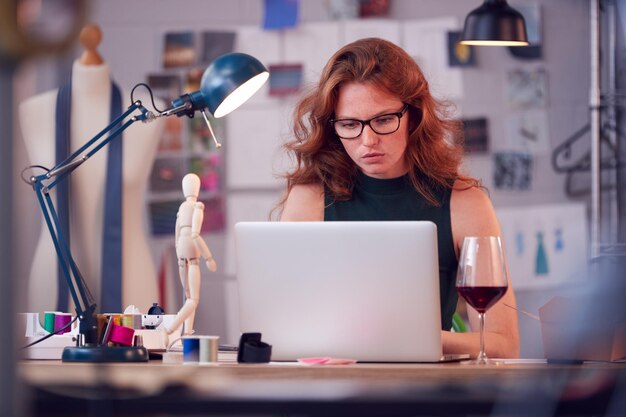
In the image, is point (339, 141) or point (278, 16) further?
point (278, 16)

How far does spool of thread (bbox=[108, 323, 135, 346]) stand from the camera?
4.79 feet

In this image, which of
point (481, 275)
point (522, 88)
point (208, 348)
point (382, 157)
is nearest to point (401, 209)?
point (382, 157)

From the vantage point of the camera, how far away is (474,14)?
3.40 m

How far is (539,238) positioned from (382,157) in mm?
2278

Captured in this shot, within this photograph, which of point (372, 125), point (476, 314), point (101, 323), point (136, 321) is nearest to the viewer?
point (101, 323)

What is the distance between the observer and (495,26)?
3.36 m

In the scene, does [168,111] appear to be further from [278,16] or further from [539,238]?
[539,238]

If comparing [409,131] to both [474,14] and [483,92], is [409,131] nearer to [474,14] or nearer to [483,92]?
[474,14]

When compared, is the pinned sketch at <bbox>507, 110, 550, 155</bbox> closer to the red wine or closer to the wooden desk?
the red wine

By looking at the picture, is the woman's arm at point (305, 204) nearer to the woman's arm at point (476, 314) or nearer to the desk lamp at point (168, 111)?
the woman's arm at point (476, 314)

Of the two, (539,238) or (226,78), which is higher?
(226,78)

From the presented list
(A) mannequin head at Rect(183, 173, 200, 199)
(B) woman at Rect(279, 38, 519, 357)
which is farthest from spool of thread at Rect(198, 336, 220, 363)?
(B) woman at Rect(279, 38, 519, 357)

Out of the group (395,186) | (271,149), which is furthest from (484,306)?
(271,149)

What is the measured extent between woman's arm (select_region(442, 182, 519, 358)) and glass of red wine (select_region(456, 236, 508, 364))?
0.32 m
